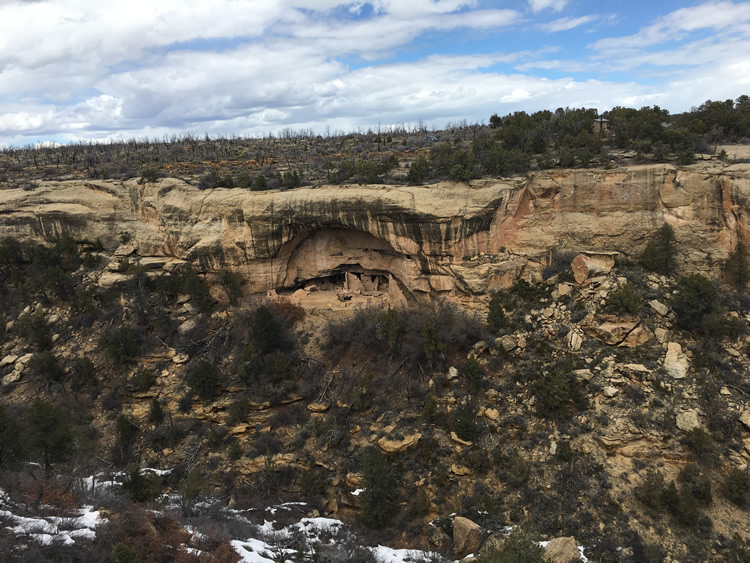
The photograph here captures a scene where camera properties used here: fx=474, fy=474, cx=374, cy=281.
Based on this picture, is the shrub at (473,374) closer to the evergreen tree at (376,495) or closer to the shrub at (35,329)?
the evergreen tree at (376,495)

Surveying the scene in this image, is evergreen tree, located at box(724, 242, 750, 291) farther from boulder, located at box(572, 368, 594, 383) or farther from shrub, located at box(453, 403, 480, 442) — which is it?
shrub, located at box(453, 403, 480, 442)

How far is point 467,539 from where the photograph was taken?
1457 cm

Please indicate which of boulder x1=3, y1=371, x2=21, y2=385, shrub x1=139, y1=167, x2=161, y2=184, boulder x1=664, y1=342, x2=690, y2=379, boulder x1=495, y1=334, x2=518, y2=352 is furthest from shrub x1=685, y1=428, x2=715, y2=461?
boulder x1=3, y1=371, x2=21, y2=385

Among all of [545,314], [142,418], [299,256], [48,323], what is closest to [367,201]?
[299,256]

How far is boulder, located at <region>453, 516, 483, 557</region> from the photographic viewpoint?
14.6m

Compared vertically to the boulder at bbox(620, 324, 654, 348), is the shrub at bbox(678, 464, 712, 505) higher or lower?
lower

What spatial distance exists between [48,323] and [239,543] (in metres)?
18.6

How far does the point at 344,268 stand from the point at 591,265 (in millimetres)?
12236

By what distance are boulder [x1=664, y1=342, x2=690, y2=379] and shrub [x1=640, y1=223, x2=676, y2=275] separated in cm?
373

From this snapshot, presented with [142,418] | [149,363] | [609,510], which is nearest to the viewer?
[609,510]

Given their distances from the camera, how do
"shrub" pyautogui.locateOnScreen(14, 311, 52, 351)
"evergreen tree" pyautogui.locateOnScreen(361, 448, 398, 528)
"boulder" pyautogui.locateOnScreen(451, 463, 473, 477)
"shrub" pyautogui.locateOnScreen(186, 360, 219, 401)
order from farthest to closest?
"shrub" pyautogui.locateOnScreen(14, 311, 52, 351) < "shrub" pyautogui.locateOnScreen(186, 360, 219, 401) < "boulder" pyautogui.locateOnScreen(451, 463, 473, 477) < "evergreen tree" pyautogui.locateOnScreen(361, 448, 398, 528)

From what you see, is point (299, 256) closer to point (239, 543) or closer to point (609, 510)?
point (239, 543)

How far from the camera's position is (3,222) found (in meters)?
26.4

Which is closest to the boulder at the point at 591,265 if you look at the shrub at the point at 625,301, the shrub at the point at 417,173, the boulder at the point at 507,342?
the shrub at the point at 625,301
